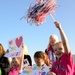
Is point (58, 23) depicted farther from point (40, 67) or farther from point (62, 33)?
point (40, 67)

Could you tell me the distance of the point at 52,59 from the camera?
24.0ft

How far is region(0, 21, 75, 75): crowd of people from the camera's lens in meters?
5.18

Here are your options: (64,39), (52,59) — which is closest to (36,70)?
(52,59)

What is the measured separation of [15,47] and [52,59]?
1303mm

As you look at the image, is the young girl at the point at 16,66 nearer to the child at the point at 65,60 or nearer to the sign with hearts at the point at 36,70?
the sign with hearts at the point at 36,70

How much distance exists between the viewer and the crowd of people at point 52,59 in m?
5.18

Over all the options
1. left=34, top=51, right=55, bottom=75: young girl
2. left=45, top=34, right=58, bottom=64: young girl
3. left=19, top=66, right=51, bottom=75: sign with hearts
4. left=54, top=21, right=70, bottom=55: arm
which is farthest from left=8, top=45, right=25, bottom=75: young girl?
left=54, top=21, right=70, bottom=55: arm

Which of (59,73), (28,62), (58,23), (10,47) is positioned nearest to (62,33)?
(58,23)

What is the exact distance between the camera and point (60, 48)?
5.29 m

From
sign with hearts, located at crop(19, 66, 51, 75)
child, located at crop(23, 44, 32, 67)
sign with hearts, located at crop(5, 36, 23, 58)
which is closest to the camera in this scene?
sign with hearts, located at crop(19, 66, 51, 75)

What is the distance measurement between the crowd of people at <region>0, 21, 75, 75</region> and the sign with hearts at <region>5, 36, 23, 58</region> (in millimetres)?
180

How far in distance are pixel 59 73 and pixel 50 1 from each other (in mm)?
1386

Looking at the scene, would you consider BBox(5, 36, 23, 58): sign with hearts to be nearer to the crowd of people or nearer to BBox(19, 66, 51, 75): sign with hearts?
the crowd of people

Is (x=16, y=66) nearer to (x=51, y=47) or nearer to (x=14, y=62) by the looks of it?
(x=14, y=62)
